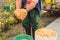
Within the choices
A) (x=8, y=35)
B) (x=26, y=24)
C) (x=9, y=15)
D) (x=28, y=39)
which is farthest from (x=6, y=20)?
(x=28, y=39)

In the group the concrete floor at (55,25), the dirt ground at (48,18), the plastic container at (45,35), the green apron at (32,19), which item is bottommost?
the concrete floor at (55,25)

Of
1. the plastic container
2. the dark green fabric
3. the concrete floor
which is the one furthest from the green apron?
the concrete floor

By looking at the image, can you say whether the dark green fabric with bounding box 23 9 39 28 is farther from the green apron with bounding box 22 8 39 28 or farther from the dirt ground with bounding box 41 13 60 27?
the dirt ground with bounding box 41 13 60 27

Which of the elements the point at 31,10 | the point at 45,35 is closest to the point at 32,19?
the point at 31,10

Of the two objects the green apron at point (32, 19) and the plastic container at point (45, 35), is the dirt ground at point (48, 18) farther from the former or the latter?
the plastic container at point (45, 35)

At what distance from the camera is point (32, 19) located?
5.11 feet

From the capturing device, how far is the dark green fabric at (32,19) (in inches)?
60.3

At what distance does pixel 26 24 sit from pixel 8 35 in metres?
0.76

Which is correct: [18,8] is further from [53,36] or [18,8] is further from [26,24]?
[53,36]

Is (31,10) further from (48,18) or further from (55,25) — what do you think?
(48,18)

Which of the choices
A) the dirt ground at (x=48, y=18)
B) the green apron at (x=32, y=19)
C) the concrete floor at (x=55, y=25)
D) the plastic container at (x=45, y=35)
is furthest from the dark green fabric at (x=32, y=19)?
the dirt ground at (x=48, y=18)

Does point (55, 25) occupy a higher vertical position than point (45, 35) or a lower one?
lower

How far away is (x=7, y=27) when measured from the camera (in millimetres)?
2426

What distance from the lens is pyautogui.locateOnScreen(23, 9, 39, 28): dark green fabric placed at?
1532 millimetres
